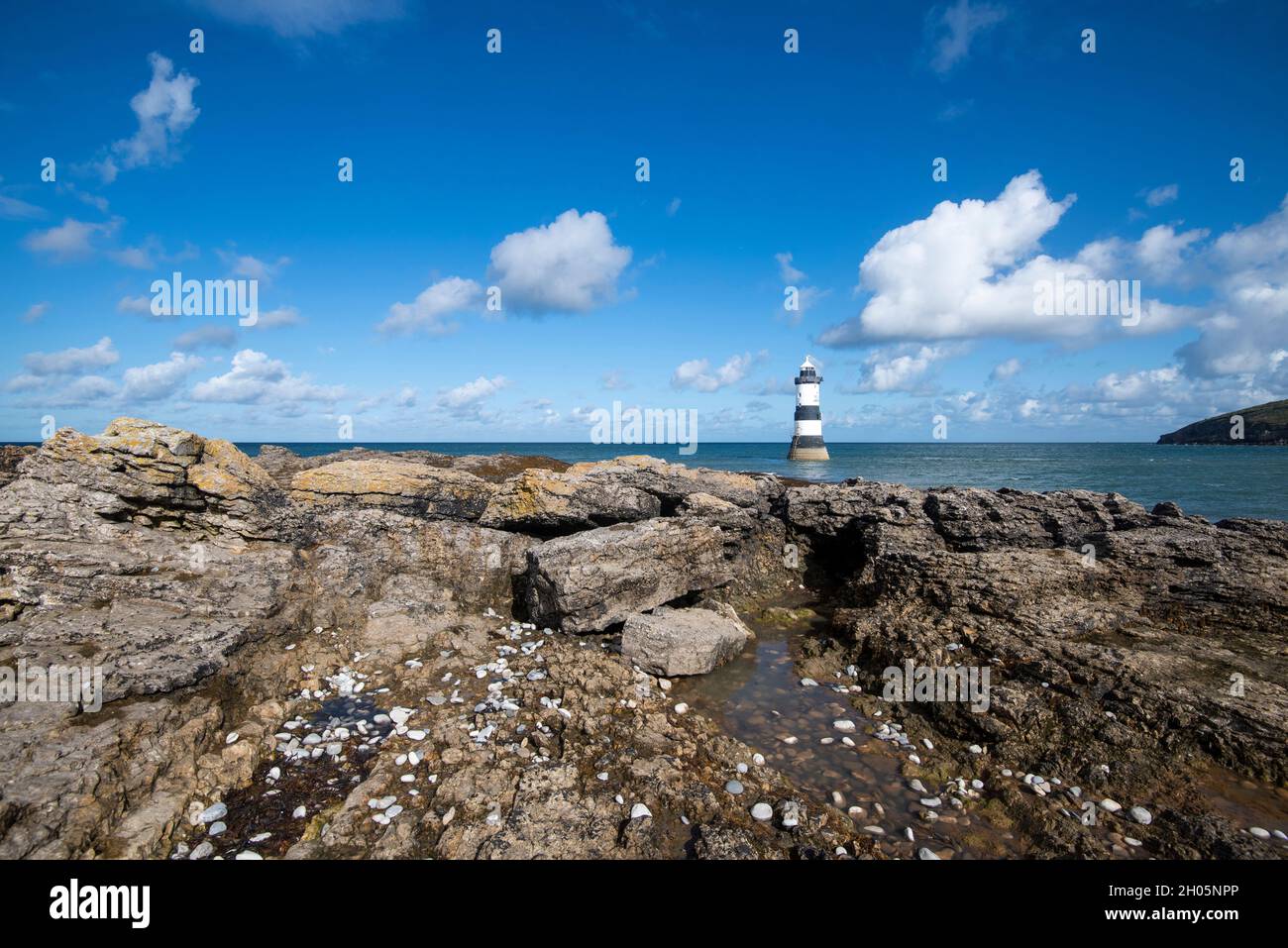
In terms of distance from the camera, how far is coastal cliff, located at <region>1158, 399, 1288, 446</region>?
139m

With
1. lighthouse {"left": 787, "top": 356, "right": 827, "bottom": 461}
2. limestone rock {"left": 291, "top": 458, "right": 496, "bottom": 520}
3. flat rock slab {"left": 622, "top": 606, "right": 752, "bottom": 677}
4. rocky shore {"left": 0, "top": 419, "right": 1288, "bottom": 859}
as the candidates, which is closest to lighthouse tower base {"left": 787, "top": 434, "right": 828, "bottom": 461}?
lighthouse {"left": 787, "top": 356, "right": 827, "bottom": 461}

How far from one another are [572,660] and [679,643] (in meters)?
2.10

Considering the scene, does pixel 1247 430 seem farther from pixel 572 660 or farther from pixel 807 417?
pixel 572 660

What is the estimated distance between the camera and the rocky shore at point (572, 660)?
20.8ft

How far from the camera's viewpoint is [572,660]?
1073 cm

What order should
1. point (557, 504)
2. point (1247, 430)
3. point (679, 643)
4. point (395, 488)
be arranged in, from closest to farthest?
point (679, 643)
point (395, 488)
point (557, 504)
point (1247, 430)

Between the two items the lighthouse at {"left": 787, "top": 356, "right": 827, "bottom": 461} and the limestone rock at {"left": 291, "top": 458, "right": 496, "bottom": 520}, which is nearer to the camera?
the limestone rock at {"left": 291, "top": 458, "right": 496, "bottom": 520}

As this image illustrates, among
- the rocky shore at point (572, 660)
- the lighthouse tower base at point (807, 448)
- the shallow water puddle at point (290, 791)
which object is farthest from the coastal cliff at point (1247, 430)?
the shallow water puddle at point (290, 791)

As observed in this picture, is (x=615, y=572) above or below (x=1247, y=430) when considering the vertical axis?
below

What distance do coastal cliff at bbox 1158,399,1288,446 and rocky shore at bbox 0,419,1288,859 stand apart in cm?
16427

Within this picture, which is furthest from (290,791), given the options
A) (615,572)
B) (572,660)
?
(615,572)

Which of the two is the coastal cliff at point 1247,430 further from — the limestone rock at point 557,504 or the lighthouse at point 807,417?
the limestone rock at point 557,504

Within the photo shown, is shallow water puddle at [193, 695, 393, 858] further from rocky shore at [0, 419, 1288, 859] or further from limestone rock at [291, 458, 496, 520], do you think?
limestone rock at [291, 458, 496, 520]
